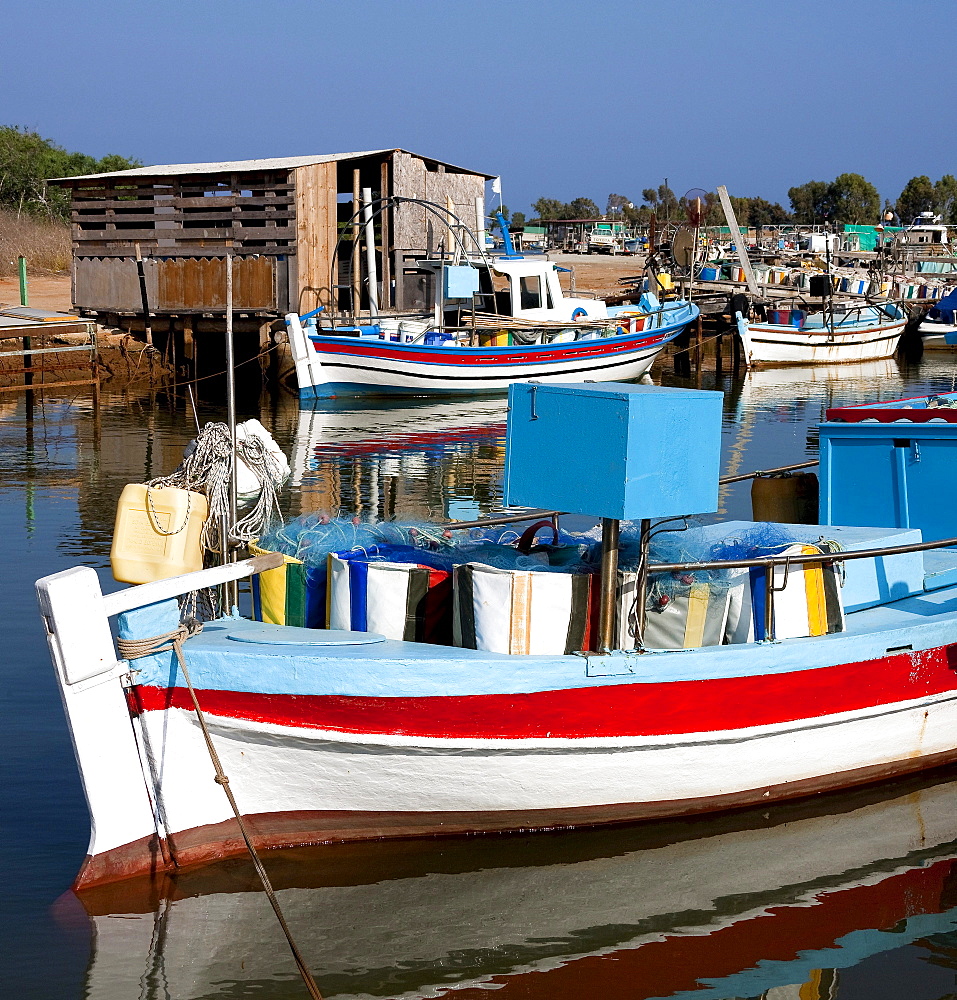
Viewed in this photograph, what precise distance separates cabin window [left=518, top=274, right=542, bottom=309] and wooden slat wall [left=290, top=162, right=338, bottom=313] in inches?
163

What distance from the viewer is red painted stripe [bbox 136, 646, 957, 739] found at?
232 inches

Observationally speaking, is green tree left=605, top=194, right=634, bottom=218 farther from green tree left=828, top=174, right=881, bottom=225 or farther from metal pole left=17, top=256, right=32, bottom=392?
metal pole left=17, top=256, right=32, bottom=392

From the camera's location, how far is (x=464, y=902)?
6086mm

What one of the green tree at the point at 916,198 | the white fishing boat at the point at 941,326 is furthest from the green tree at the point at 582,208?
the white fishing boat at the point at 941,326

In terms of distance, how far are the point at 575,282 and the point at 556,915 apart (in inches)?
1651

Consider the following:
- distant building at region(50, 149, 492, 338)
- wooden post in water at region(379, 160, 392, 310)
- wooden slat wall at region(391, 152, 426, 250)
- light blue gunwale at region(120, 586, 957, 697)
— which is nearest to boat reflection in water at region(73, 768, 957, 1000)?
light blue gunwale at region(120, 586, 957, 697)

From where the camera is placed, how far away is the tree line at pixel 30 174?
4534 centimetres

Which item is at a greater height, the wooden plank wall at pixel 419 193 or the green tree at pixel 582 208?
the green tree at pixel 582 208

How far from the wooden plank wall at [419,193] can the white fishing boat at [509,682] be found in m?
21.9

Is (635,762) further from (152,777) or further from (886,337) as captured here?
(886,337)

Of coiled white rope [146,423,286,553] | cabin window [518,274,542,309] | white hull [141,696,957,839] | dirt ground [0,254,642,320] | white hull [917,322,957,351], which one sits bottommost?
white hull [141,696,957,839]

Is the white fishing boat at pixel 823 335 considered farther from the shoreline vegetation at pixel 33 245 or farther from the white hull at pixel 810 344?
the shoreline vegetation at pixel 33 245

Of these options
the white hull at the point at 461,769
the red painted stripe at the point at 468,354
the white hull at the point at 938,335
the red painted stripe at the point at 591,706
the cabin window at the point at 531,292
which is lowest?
the white hull at the point at 461,769

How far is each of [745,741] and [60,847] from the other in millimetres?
3610
